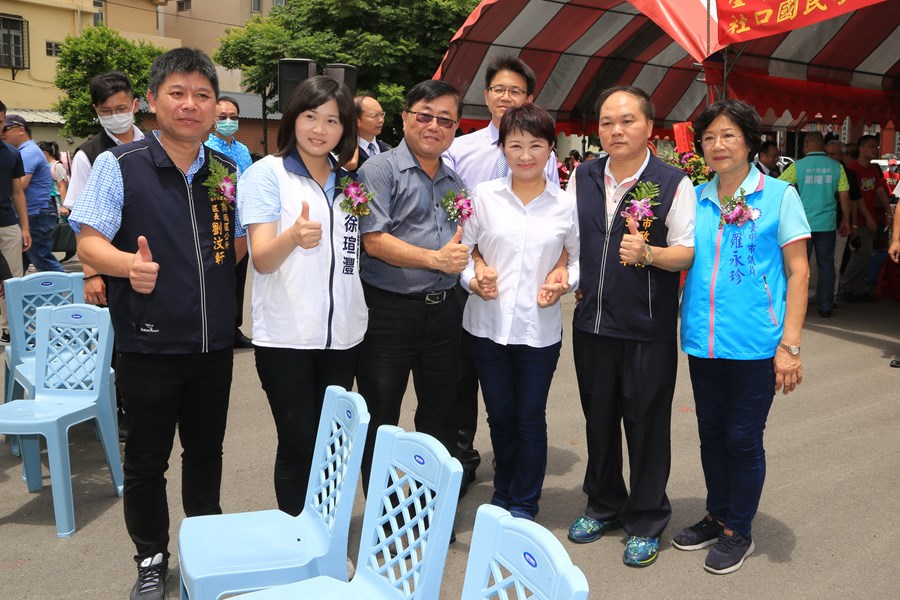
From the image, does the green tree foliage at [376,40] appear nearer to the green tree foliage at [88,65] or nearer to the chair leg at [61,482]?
the green tree foliage at [88,65]

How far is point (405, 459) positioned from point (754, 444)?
164 centimetres

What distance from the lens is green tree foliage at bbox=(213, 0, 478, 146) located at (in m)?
21.6

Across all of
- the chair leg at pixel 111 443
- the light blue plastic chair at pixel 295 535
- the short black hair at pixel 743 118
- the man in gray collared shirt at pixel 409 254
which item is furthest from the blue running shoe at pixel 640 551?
the chair leg at pixel 111 443

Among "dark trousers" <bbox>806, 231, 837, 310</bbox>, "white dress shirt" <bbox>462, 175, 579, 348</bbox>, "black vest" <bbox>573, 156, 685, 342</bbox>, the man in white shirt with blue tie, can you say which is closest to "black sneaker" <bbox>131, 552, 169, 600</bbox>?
the man in white shirt with blue tie

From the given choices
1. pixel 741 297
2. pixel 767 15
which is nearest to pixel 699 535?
pixel 741 297

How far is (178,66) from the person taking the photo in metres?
2.79

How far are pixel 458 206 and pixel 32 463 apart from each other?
8.30ft

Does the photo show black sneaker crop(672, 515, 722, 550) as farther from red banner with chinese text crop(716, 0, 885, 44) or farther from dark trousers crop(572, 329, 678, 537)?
red banner with chinese text crop(716, 0, 885, 44)

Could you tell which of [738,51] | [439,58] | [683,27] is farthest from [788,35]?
[439,58]

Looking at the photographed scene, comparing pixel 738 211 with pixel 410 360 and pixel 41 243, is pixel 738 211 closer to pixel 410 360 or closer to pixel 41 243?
pixel 410 360

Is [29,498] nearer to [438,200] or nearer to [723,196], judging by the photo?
[438,200]

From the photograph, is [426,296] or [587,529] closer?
[426,296]

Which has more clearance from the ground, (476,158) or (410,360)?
(476,158)

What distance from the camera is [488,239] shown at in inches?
130
